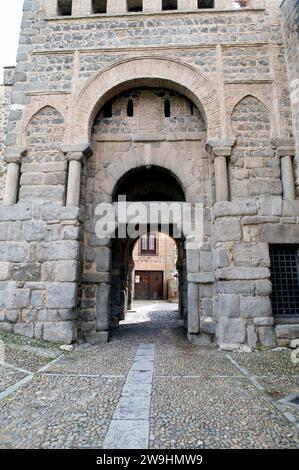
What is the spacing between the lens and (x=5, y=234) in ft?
18.9

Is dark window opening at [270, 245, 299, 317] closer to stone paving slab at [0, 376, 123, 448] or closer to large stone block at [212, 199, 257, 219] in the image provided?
large stone block at [212, 199, 257, 219]

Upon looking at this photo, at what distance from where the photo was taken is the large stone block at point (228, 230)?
548 centimetres

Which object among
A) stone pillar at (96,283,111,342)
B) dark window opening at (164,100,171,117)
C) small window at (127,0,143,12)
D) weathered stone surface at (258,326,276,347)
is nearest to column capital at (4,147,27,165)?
stone pillar at (96,283,111,342)

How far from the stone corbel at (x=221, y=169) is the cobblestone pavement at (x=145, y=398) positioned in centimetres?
291

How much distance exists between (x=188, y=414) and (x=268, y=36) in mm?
7402

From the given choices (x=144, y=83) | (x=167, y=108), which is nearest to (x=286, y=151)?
(x=167, y=108)

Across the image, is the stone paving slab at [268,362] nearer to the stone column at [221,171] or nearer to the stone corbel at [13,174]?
the stone column at [221,171]

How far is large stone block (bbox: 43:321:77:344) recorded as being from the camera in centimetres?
526

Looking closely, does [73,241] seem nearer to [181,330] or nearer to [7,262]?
[7,262]

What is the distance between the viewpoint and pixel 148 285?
2494cm

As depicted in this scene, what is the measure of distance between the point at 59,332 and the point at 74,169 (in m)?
3.17

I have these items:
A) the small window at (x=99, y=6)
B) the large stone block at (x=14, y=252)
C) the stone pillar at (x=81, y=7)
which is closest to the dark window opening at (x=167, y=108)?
the stone pillar at (x=81, y=7)
